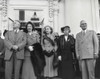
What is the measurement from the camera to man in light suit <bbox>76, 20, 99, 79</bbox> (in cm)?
353

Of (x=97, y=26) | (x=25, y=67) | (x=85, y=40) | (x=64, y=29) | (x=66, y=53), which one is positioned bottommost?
(x=25, y=67)

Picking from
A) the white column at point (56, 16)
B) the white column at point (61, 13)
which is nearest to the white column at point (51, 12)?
the white column at point (56, 16)

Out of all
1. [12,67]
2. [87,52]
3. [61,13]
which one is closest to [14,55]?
[12,67]

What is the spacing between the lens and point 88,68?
3.52 meters

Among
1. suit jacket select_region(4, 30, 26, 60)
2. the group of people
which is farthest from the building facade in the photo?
suit jacket select_region(4, 30, 26, 60)

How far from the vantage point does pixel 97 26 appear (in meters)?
6.75

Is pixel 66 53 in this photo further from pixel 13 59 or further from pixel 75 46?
pixel 13 59

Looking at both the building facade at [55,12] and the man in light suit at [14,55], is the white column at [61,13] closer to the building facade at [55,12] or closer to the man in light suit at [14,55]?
the building facade at [55,12]

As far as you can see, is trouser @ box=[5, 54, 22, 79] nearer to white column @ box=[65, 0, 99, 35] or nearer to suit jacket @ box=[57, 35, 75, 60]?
suit jacket @ box=[57, 35, 75, 60]

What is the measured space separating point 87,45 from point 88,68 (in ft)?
1.71

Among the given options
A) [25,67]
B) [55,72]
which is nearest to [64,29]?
[55,72]

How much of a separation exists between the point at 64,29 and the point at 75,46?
1.69 feet

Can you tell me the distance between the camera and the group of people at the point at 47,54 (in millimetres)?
3383

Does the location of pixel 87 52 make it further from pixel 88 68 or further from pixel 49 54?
pixel 49 54
